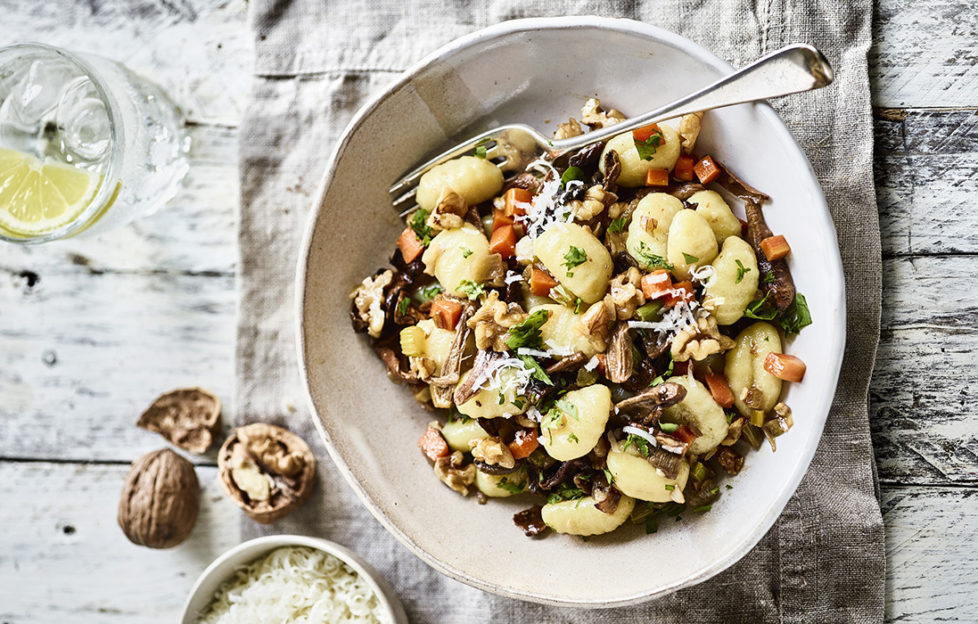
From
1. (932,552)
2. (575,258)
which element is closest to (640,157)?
(575,258)

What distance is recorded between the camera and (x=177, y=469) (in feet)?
7.42

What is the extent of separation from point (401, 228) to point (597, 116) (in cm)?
58

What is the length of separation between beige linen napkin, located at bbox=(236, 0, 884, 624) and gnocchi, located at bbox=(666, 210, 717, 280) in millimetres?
526

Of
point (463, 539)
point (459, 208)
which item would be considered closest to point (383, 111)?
point (459, 208)

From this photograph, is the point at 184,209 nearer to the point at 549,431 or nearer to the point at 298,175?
the point at 298,175

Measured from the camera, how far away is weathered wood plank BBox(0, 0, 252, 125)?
234 centimetres

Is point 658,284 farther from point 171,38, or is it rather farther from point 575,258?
point 171,38

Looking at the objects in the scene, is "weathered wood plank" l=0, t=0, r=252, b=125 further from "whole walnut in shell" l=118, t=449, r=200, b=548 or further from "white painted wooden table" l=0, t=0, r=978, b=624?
"whole walnut in shell" l=118, t=449, r=200, b=548

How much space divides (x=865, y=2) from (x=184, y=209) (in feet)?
6.31

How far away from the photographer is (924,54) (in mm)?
2061

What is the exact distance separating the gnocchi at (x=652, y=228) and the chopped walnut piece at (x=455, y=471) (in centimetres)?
64

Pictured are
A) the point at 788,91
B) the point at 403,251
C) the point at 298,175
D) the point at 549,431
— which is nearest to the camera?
the point at 788,91

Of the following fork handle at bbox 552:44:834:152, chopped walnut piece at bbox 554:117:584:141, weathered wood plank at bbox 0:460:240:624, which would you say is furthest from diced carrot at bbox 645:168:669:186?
weathered wood plank at bbox 0:460:240:624

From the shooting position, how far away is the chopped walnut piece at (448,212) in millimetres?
1853
